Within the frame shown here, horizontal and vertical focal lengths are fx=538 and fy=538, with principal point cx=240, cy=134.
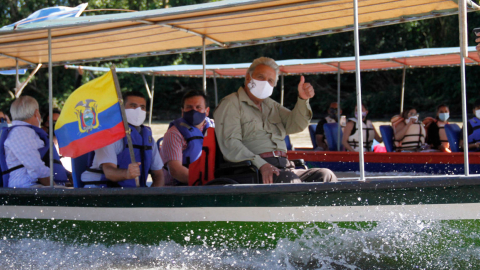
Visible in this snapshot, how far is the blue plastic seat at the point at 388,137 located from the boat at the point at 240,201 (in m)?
3.63

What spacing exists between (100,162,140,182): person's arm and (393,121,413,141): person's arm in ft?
17.7

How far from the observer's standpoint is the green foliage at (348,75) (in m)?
22.5

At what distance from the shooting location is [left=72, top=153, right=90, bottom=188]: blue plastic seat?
13.5ft

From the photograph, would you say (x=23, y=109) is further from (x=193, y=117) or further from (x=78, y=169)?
(x=193, y=117)

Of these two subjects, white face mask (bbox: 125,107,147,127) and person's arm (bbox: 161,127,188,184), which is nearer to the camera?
white face mask (bbox: 125,107,147,127)

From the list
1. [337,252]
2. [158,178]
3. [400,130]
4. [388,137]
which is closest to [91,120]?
[158,178]

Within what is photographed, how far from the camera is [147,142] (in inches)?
164

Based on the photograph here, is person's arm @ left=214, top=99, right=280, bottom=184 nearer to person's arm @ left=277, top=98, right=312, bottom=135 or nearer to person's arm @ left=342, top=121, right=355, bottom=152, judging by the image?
person's arm @ left=277, top=98, right=312, bottom=135

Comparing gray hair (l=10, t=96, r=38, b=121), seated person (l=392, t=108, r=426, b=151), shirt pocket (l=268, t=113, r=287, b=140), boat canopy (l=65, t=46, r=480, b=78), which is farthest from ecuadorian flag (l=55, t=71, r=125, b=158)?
seated person (l=392, t=108, r=426, b=151)

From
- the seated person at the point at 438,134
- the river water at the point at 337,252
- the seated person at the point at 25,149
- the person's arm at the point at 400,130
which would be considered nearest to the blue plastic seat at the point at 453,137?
the seated person at the point at 438,134

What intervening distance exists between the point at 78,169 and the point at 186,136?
92 centimetres

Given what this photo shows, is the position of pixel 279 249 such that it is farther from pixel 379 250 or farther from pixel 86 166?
pixel 86 166

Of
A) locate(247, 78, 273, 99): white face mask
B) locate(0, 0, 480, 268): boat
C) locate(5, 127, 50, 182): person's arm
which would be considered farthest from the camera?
locate(5, 127, 50, 182): person's arm

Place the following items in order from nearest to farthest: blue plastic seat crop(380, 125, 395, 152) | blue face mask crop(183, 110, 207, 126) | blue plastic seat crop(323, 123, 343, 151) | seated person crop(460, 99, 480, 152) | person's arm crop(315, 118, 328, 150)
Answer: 1. blue face mask crop(183, 110, 207, 126)
2. seated person crop(460, 99, 480, 152)
3. blue plastic seat crop(380, 125, 395, 152)
4. blue plastic seat crop(323, 123, 343, 151)
5. person's arm crop(315, 118, 328, 150)
